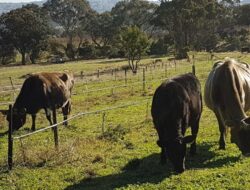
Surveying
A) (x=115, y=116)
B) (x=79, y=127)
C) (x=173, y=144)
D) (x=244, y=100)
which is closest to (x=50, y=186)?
(x=173, y=144)

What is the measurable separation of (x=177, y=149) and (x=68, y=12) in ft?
266

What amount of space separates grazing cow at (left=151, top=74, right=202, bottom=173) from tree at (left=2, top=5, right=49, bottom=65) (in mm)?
55454

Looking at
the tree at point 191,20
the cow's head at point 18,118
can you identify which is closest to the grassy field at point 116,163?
the cow's head at point 18,118

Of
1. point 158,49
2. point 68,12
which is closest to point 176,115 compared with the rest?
point 158,49

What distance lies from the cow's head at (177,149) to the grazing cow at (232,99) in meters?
1.16

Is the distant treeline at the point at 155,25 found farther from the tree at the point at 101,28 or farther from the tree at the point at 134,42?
the tree at the point at 134,42

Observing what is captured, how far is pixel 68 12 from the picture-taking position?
8644cm

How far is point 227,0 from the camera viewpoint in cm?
7706

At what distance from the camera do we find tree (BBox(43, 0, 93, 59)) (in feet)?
282

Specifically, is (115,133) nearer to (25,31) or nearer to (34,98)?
(34,98)

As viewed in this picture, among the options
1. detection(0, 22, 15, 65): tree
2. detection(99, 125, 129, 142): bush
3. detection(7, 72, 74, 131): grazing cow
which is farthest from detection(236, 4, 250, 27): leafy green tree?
detection(7, 72, 74, 131): grazing cow

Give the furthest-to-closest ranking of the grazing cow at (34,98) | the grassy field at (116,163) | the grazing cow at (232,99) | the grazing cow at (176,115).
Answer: the grazing cow at (34,98) → the grazing cow at (232,99) → the grazing cow at (176,115) → the grassy field at (116,163)

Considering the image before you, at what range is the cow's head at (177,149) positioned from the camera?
8414mm

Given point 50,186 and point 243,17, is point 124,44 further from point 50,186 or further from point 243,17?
point 243,17
